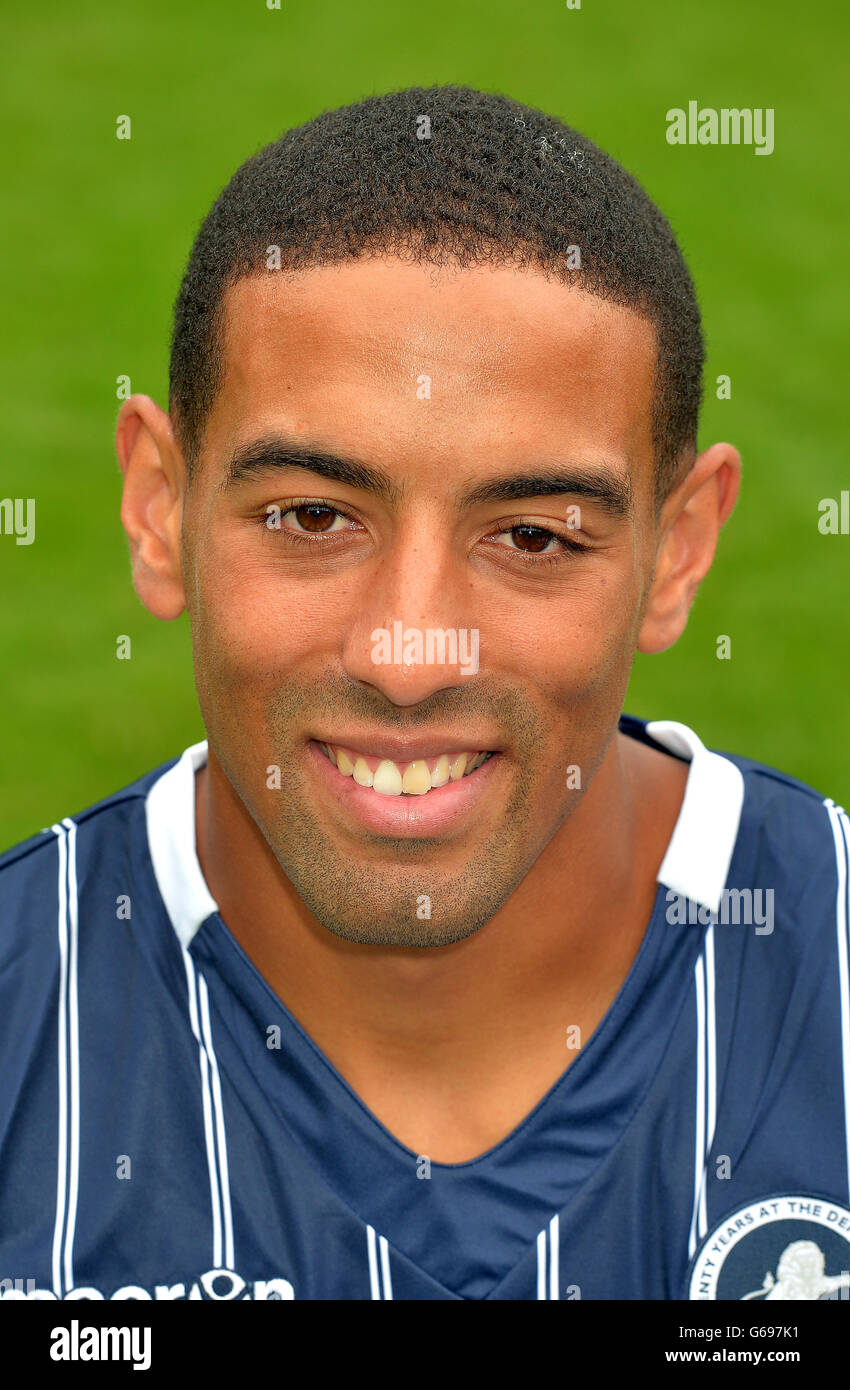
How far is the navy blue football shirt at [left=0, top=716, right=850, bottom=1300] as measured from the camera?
206 cm

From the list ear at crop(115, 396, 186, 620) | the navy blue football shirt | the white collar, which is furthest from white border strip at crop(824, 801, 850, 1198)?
A: ear at crop(115, 396, 186, 620)

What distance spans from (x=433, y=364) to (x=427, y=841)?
546 millimetres

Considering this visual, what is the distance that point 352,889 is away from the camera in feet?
Answer: 6.32

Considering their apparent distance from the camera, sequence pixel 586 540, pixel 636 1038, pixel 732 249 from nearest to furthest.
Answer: pixel 586 540 < pixel 636 1038 < pixel 732 249

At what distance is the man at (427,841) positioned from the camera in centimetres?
182

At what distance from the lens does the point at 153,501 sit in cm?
221

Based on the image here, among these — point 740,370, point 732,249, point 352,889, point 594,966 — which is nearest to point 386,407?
point 352,889

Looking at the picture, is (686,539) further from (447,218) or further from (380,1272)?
(380,1272)

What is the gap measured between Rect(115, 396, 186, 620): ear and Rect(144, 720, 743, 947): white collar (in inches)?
11.0

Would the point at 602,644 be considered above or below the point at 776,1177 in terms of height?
above

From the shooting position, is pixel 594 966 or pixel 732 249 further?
pixel 732 249
